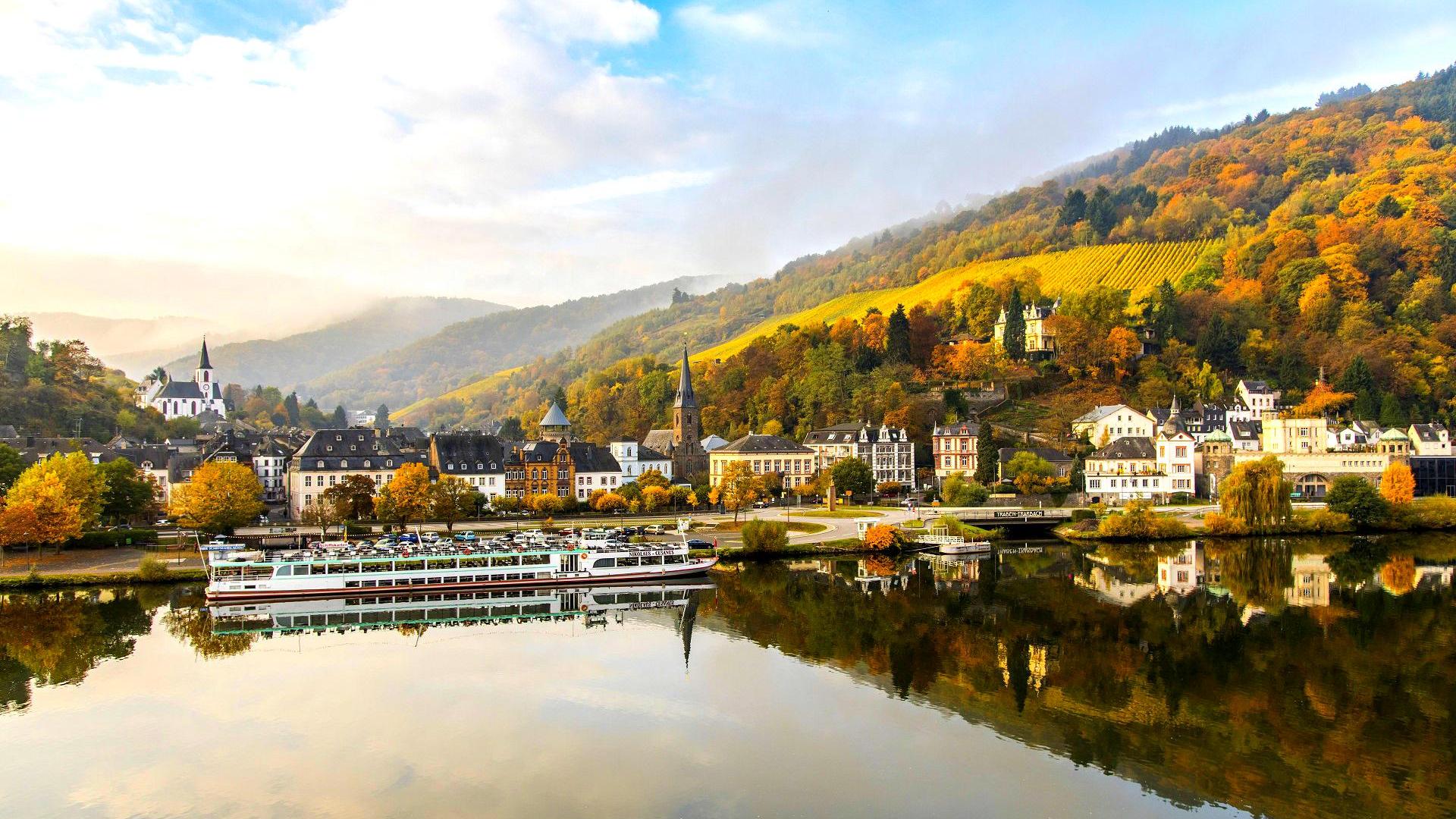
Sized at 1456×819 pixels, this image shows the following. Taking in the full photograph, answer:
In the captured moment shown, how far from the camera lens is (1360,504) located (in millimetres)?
68250

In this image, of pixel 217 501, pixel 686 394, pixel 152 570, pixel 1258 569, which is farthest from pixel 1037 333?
pixel 152 570

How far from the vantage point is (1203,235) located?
13512 centimetres

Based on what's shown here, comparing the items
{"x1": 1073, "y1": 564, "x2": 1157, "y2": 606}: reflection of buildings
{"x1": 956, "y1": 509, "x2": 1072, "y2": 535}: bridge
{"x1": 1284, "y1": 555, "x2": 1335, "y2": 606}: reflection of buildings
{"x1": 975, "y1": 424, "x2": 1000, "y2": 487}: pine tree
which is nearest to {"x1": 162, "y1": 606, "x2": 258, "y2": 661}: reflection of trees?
{"x1": 1073, "y1": 564, "x2": 1157, "y2": 606}: reflection of buildings

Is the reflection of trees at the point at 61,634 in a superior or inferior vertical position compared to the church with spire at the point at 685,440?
inferior

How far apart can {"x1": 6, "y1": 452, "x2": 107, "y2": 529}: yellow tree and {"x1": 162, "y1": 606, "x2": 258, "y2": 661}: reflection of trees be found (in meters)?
16.8

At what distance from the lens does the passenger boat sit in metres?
48.4

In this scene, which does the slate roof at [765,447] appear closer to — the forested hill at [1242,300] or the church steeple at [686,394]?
the church steeple at [686,394]

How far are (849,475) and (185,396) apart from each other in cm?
9410

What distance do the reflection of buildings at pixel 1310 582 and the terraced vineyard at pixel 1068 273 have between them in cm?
6647

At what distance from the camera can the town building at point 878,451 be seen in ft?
298

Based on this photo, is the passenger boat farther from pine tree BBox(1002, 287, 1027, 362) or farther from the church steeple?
pine tree BBox(1002, 287, 1027, 362)

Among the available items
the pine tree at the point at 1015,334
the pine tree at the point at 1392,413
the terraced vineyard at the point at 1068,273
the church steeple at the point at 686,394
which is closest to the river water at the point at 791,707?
the pine tree at the point at 1392,413

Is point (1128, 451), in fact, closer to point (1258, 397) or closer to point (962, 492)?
point (962, 492)

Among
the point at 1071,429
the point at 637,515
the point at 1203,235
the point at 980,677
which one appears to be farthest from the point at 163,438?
the point at 1203,235
